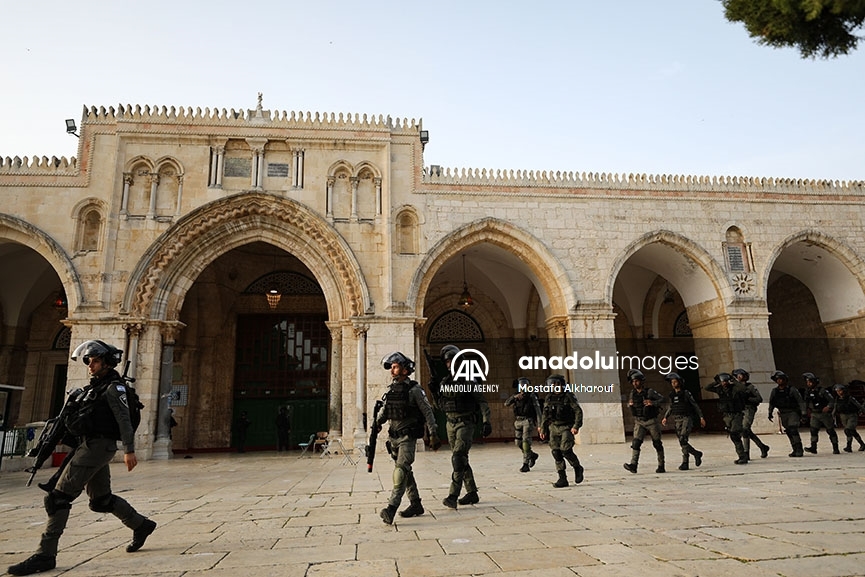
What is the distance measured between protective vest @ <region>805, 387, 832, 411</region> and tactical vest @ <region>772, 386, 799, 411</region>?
0.61 meters

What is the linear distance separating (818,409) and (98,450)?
36.4 ft

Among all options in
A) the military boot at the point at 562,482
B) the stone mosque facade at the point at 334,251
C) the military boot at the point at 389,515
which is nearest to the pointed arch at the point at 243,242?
the stone mosque facade at the point at 334,251

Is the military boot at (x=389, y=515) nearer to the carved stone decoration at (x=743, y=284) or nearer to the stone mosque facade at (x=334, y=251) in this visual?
the stone mosque facade at (x=334, y=251)

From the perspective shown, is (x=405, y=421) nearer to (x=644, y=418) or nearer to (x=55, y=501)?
(x=55, y=501)

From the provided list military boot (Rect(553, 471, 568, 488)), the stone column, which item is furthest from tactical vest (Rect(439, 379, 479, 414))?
the stone column

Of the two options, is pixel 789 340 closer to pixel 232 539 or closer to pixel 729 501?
pixel 729 501

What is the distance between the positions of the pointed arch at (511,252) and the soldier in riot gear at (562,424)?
6323 millimetres

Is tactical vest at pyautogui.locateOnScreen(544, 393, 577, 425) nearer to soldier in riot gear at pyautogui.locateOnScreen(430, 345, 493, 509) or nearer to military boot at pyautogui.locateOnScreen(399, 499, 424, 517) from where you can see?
soldier in riot gear at pyautogui.locateOnScreen(430, 345, 493, 509)

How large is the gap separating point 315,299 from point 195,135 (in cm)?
613

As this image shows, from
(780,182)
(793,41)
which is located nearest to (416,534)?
(793,41)

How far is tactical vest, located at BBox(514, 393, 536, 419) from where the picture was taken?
873 centimetres

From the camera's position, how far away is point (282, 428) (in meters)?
15.3

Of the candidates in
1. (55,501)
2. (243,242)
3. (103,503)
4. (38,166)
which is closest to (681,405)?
(103,503)

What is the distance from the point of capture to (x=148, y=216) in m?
12.7
